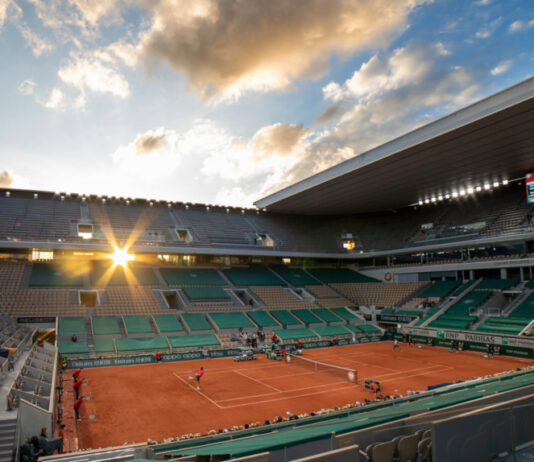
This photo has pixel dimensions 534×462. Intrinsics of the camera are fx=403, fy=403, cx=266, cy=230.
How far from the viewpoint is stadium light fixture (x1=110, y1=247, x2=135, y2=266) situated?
47.3 m

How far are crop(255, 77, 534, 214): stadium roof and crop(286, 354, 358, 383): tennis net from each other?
59.5 feet

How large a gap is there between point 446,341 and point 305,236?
89.1ft

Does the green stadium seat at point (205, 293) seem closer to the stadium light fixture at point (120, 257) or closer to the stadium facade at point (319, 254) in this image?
the stadium facade at point (319, 254)

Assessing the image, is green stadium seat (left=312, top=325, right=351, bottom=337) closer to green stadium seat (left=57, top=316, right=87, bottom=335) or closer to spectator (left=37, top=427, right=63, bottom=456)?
green stadium seat (left=57, top=316, right=87, bottom=335)

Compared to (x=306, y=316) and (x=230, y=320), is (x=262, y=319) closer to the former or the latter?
(x=230, y=320)

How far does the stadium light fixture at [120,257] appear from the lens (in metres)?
47.3

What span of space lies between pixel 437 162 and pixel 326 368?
2130cm

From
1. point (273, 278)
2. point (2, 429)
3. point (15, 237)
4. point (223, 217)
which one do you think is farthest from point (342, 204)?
point (2, 429)

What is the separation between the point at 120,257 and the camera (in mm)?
48281

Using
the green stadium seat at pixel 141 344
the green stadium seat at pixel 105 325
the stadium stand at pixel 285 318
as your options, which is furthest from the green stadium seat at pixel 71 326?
the stadium stand at pixel 285 318

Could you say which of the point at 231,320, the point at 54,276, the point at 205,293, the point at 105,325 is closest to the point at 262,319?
the point at 231,320

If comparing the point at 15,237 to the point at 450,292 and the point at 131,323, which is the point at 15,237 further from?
the point at 450,292

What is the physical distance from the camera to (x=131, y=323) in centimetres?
3778

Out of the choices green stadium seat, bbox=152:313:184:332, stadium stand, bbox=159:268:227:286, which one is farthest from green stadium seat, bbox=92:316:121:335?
stadium stand, bbox=159:268:227:286
